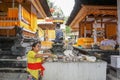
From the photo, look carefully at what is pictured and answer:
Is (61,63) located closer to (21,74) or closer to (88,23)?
(21,74)

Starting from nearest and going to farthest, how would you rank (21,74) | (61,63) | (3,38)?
(61,63), (21,74), (3,38)

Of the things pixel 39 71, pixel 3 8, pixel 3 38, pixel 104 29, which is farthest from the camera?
pixel 104 29

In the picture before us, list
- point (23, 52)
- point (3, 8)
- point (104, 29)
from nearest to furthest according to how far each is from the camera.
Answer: point (23, 52)
point (3, 8)
point (104, 29)

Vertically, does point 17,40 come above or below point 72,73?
above

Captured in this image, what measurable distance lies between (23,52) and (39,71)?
16.6 feet

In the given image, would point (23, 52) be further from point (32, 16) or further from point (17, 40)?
point (32, 16)

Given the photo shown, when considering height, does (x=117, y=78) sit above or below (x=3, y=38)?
below

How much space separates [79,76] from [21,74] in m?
2.60

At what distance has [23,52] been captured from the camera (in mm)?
11406

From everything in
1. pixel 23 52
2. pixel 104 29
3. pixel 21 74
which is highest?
pixel 104 29

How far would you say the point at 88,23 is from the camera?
2408 centimetres

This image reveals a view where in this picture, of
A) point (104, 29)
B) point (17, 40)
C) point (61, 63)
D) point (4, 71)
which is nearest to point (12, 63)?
point (4, 71)

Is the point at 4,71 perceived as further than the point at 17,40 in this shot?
No

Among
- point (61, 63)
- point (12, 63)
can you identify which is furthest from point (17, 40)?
point (61, 63)
